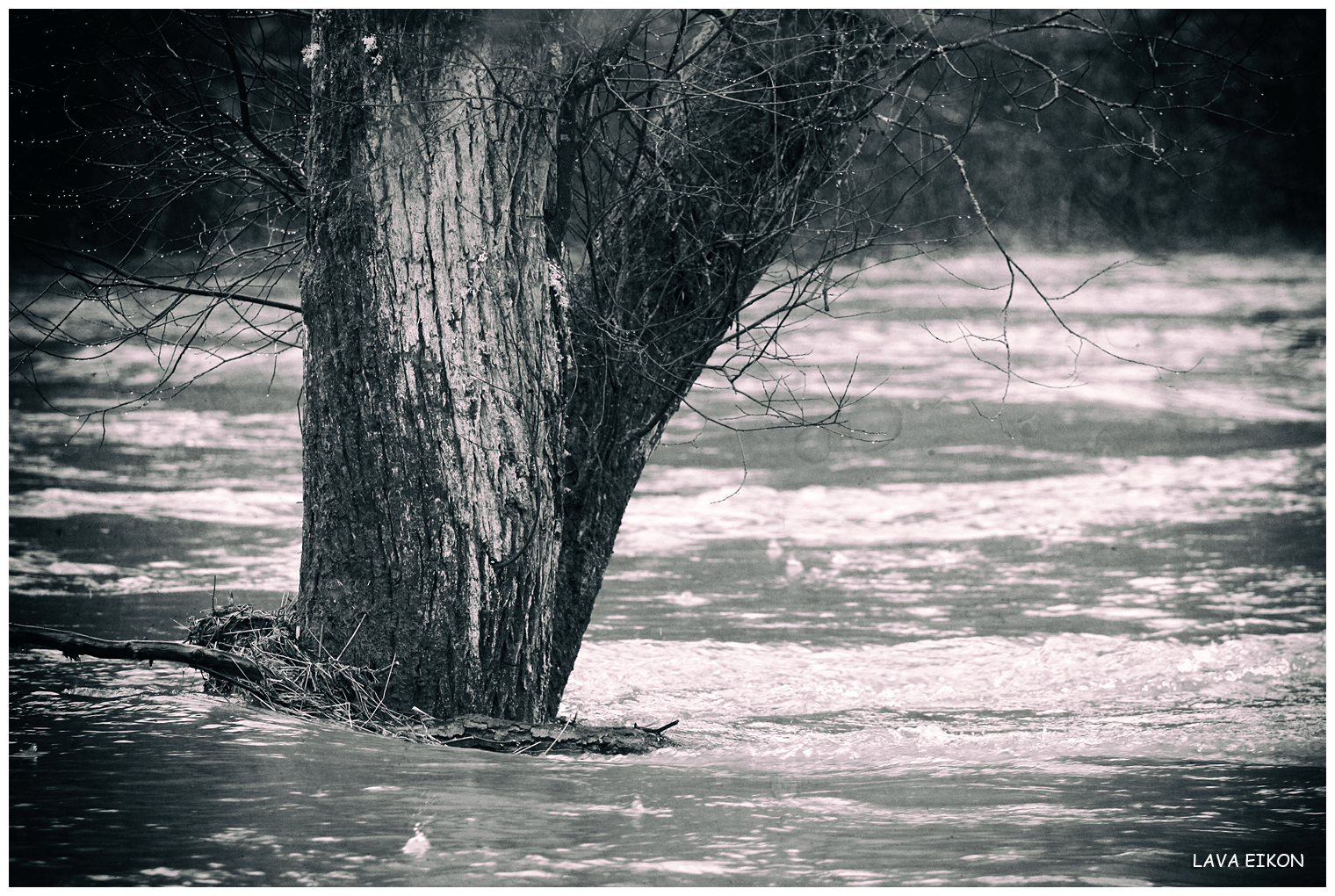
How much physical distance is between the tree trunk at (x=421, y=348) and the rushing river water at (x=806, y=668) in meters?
0.45

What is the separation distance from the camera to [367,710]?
13.9 ft

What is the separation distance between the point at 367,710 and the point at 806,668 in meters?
2.42

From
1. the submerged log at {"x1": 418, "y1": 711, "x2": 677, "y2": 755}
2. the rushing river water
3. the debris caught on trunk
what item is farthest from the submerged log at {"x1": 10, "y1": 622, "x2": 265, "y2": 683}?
the submerged log at {"x1": 418, "y1": 711, "x2": 677, "y2": 755}

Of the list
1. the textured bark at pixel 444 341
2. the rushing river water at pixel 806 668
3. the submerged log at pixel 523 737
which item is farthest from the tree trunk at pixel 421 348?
the rushing river water at pixel 806 668

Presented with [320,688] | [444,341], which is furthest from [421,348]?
[320,688]

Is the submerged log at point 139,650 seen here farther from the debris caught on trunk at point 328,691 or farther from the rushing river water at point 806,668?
the rushing river water at point 806,668

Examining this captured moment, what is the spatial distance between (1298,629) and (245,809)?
17.3 ft

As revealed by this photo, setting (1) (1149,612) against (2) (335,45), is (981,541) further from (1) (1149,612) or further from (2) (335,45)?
(2) (335,45)

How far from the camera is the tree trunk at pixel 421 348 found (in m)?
4.16

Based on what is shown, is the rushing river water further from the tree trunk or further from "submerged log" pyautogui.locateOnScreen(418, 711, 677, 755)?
the tree trunk

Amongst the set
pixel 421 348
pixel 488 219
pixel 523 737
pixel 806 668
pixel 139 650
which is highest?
pixel 488 219

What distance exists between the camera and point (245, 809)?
11.9 ft

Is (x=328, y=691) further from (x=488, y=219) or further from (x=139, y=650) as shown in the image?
(x=488, y=219)

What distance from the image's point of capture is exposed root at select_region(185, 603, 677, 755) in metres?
4.18
